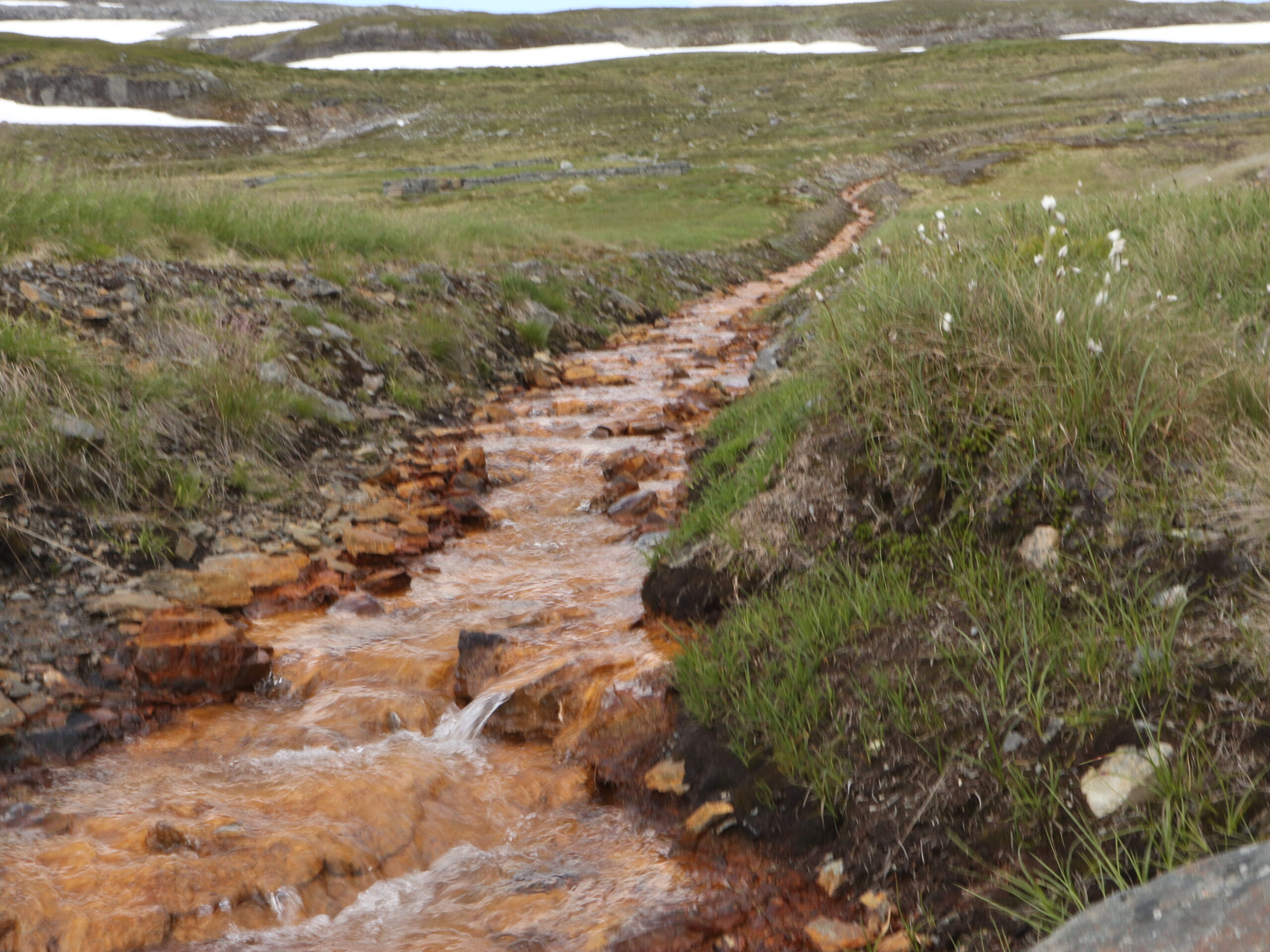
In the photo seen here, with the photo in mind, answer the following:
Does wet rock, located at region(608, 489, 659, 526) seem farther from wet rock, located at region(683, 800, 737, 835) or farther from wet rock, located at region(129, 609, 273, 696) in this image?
wet rock, located at region(683, 800, 737, 835)

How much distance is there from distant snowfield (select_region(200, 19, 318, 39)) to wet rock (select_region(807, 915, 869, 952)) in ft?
453

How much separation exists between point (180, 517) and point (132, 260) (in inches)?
174

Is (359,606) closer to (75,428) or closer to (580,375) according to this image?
(75,428)

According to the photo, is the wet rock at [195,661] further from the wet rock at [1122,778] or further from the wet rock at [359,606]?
the wet rock at [1122,778]

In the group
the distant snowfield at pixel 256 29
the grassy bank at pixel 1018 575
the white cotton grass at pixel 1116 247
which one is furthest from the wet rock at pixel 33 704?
the distant snowfield at pixel 256 29

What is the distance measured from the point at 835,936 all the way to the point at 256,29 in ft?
485

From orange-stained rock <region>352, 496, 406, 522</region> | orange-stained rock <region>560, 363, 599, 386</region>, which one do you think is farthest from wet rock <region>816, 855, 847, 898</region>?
orange-stained rock <region>560, 363, 599, 386</region>

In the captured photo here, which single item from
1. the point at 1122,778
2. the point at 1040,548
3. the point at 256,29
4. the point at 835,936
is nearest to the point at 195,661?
the point at 835,936

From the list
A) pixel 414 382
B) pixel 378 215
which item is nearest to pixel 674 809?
pixel 414 382

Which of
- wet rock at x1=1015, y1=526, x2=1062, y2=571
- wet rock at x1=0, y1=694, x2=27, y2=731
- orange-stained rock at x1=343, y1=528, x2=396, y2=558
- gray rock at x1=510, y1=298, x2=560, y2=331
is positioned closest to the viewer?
wet rock at x1=1015, y1=526, x2=1062, y2=571

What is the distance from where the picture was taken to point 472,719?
4883 millimetres

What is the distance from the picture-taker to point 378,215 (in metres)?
16.6

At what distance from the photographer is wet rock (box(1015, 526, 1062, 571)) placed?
400 cm

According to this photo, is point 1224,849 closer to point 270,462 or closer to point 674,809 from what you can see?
point 674,809
